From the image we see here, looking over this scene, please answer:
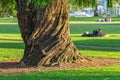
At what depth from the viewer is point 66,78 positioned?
36.5 feet

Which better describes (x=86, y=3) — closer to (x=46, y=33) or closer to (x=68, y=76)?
(x=46, y=33)

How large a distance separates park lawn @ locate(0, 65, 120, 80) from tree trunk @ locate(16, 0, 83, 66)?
186cm

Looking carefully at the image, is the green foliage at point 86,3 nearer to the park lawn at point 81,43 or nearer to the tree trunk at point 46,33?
the tree trunk at point 46,33

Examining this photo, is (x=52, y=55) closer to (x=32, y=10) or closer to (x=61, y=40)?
(x=61, y=40)

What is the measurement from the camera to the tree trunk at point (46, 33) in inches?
572

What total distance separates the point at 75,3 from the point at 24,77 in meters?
6.85

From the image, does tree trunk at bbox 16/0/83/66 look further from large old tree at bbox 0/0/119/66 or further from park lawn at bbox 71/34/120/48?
park lawn at bbox 71/34/120/48

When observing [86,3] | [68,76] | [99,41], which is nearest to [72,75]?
[68,76]

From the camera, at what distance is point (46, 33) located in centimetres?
1470

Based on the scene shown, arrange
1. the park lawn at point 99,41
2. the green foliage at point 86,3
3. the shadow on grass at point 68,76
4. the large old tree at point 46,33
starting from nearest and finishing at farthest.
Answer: the shadow on grass at point 68,76, the large old tree at point 46,33, the green foliage at point 86,3, the park lawn at point 99,41

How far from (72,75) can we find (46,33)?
3.36m

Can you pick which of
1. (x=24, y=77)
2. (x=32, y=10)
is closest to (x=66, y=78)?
(x=24, y=77)

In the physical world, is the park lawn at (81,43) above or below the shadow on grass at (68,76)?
below

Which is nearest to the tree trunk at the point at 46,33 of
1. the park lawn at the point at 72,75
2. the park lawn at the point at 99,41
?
the park lawn at the point at 72,75
